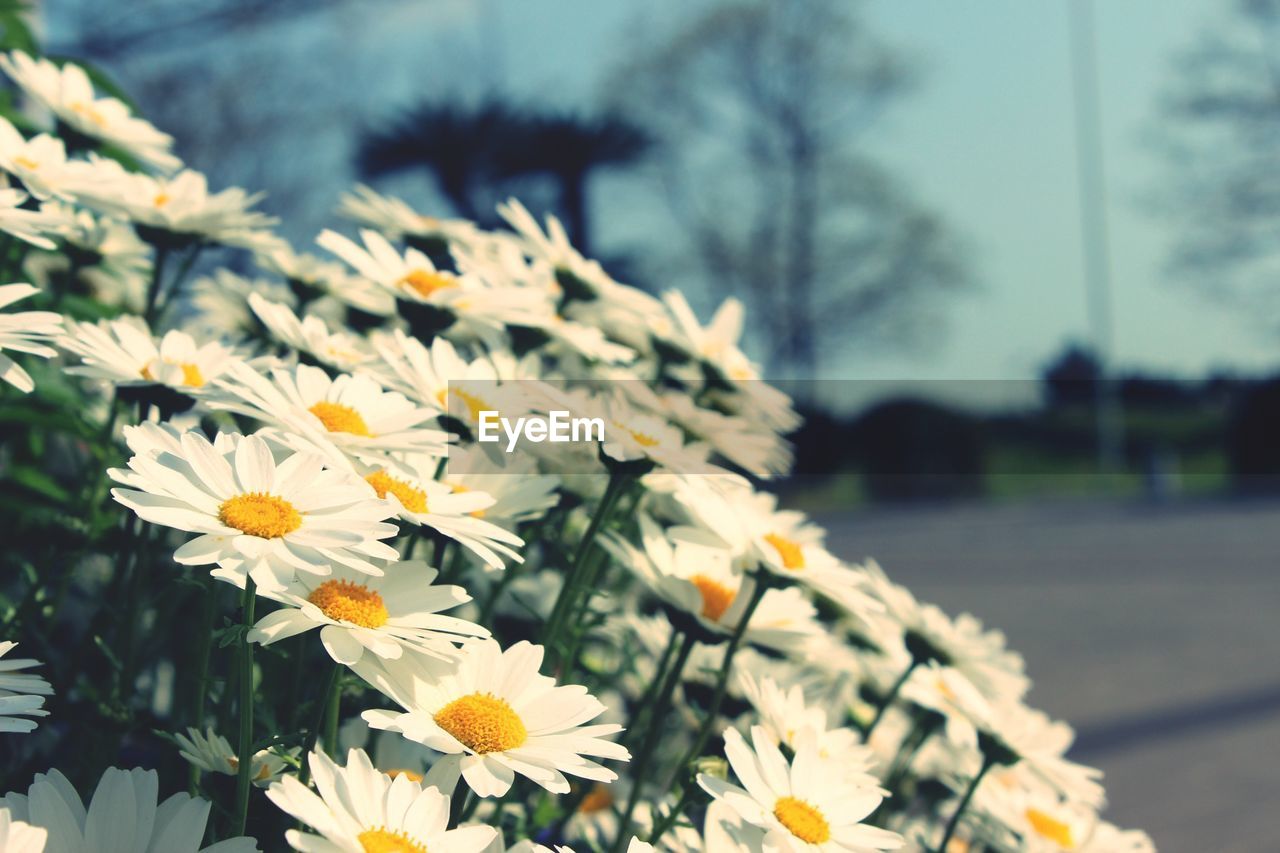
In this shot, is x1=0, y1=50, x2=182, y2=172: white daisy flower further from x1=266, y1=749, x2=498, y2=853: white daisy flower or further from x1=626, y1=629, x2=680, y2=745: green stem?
x1=266, y1=749, x2=498, y2=853: white daisy flower

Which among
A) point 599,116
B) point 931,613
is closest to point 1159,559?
point 599,116

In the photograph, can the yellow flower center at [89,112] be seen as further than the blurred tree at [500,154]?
No

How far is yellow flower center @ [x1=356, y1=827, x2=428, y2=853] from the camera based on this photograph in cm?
66

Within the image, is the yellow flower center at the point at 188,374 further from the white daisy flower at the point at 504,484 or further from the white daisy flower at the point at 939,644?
the white daisy flower at the point at 939,644

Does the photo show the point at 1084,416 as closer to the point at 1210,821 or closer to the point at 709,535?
the point at 1210,821

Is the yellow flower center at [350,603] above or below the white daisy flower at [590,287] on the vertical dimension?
below

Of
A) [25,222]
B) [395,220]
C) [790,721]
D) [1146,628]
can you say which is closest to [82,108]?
[395,220]

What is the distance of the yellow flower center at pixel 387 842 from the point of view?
0.66 meters

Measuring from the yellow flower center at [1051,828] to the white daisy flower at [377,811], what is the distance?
2.39 feet

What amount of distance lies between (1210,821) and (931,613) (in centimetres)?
329

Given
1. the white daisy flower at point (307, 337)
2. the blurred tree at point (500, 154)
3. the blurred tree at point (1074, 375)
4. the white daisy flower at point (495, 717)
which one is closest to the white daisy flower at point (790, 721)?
the white daisy flower at point (495, 717)

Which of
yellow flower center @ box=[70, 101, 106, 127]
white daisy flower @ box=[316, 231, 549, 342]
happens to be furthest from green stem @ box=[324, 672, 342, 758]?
yellow flower center @ box=[70, 101, 106, 127]

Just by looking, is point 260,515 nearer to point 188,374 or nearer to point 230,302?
point 188,374

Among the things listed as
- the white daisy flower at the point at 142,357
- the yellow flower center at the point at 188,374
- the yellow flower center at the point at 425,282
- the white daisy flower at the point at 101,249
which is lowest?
the yellow flower center at the point at 188,374
